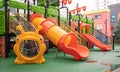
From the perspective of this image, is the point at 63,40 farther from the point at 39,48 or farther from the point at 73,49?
the point at 39,48

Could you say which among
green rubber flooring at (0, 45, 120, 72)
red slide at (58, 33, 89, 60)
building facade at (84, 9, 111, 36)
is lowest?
green rubber flooring at (0, 45, 120, 72)

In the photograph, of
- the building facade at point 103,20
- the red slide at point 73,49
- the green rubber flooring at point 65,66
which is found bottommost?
the green rubber flooring at point 65,66

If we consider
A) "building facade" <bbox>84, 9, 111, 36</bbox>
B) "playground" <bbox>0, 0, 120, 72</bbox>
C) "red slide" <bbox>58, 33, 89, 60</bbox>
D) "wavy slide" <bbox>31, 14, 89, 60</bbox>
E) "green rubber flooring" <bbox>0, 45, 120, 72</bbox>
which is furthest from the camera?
"building facade" <bbox>84, 9, 111, 36</bbox>

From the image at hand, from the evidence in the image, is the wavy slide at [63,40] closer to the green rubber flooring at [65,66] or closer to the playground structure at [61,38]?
the playground structure at [61,38]

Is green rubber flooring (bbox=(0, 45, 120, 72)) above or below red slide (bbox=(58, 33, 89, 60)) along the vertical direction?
below

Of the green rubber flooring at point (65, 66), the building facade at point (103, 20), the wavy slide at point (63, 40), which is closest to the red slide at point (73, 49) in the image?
the wavy slide at point (63, 40)

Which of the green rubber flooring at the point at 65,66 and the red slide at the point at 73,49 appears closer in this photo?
the green rubber flooring at the point at 65,66

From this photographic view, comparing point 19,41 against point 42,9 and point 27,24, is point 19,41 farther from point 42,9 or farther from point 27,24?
Result: point 42,9

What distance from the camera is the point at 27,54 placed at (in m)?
8.03

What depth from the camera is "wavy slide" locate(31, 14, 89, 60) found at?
8766 mm

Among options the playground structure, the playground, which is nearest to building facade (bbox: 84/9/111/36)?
the playground

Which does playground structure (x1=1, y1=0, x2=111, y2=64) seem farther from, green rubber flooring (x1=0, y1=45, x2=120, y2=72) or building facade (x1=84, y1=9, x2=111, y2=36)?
building facade (x1=84, y1=9, x2=111, y2=36)

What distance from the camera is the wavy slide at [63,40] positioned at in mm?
8766

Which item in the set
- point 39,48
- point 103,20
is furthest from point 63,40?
point 103,20
